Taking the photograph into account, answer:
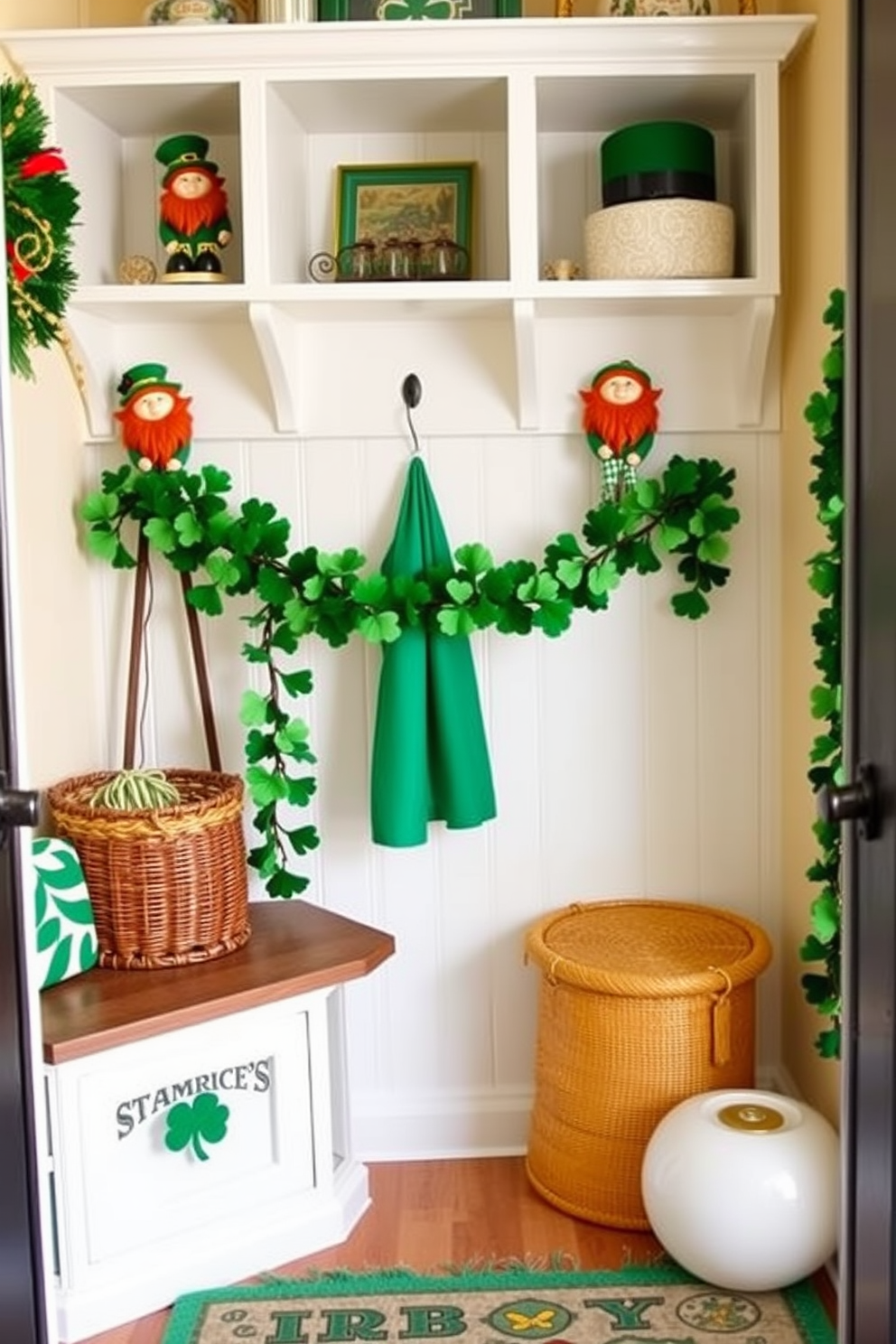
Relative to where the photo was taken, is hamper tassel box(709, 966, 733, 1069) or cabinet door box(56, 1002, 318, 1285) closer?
cabinet door box(56, 1002, 318, 1285)

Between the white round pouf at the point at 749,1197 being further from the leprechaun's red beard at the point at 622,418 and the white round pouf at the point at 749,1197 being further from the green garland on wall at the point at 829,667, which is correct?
the leprechaun's red beard at the point at 622,418

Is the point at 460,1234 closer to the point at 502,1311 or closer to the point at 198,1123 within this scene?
the point at 502,1311

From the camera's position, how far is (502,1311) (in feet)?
6.52

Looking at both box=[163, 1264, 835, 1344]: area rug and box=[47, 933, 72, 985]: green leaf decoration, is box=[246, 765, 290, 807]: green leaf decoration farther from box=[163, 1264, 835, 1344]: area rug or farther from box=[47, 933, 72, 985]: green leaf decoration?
box=[163, 1264, 835, 1344]: area rug

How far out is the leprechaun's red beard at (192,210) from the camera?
2.24 meters

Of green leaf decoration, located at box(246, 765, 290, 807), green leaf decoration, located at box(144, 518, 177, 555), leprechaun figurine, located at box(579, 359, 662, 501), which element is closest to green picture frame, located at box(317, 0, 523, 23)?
leprechaun figurine, located at box(579, 359, 662, 501)

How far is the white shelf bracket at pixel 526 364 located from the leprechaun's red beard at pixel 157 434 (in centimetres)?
54

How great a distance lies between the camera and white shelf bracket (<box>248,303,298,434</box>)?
2.20m

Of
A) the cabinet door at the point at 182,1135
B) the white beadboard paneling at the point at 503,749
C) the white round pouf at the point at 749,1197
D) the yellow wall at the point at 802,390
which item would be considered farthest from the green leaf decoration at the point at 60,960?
the yellow wall at the point at 802,390

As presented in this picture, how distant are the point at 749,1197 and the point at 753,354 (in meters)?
1.25

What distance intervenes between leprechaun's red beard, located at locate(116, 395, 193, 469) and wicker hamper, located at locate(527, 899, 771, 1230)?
3.20ft

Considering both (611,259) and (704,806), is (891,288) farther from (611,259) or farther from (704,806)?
(704,806)

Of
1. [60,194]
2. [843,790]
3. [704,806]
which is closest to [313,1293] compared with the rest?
[704,806]

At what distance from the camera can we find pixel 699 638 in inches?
95.4
